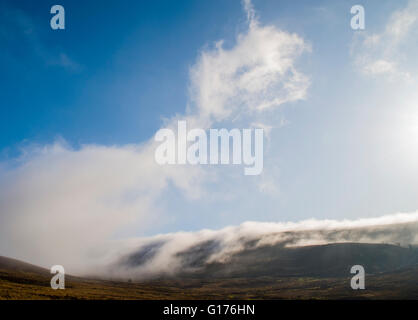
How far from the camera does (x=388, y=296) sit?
141 meters
